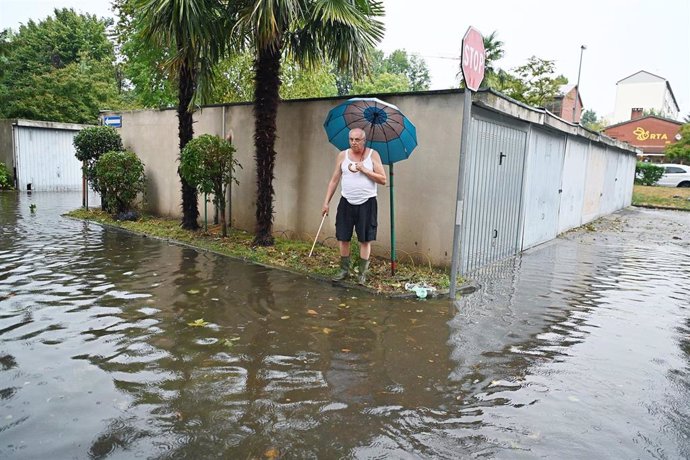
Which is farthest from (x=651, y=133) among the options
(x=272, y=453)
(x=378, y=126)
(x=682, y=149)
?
(x=272, y=453)

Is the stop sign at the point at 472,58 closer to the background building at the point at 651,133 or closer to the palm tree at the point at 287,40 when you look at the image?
the palm tree at the point at 287,40

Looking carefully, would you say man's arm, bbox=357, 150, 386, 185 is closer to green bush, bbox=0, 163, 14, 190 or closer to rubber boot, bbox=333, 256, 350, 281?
rubber boot, bbox=333, 256, 350, 281

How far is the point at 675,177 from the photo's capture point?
1198 inches

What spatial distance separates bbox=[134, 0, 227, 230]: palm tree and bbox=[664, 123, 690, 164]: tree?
3888cm

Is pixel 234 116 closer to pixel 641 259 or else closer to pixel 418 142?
pixel 418 142

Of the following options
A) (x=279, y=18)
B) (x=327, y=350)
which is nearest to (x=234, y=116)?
(x=279, y=18)

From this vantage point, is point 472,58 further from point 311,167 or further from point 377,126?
point 311,167

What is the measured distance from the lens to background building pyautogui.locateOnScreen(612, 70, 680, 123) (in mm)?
78312

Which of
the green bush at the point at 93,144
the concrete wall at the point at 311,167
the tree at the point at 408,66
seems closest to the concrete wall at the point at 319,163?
the concrete wall at the point at 311,167

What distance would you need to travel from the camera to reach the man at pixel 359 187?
618 centimetres

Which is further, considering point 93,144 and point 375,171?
point 93,144

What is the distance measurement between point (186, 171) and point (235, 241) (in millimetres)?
1578

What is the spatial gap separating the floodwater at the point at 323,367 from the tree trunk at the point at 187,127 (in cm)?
286

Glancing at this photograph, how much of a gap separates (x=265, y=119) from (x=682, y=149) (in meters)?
39.0
